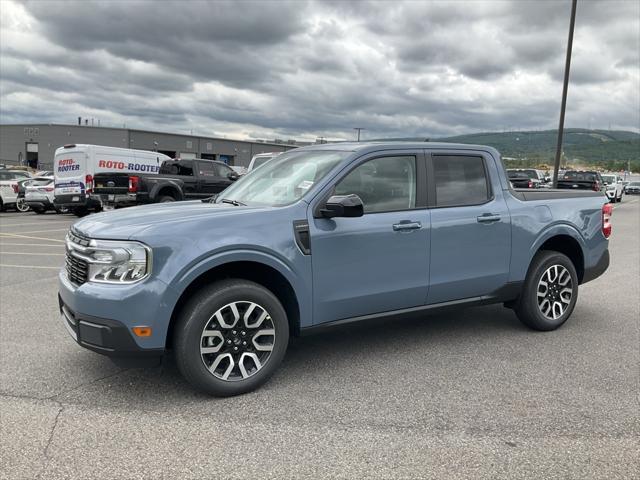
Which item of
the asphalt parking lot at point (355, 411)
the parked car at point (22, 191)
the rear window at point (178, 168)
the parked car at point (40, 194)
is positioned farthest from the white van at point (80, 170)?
the asphalt parking lot at point (355, 411)

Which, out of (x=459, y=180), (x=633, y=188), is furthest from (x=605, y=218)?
(x=633, y=188)

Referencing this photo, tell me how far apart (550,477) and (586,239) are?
11.1 feet

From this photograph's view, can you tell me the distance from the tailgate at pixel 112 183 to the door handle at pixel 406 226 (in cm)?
1309

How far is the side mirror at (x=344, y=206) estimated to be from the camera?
3828mm

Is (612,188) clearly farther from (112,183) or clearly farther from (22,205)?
(22,205)

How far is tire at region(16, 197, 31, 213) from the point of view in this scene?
71.2 ft

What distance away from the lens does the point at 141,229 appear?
139 inches

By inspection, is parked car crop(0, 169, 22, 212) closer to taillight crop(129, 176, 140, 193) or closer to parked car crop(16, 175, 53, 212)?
parked car crop(16, 175, 53, 212)

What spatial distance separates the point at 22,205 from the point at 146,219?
69.5 ft

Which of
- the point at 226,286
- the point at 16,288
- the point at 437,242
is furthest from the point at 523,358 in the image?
the point at 16,288

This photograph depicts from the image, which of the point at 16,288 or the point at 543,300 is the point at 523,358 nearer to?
the point at 543,300

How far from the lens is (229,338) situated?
12.2ft

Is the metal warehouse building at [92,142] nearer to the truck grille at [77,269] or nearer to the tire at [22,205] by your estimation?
the tire at [22,205]

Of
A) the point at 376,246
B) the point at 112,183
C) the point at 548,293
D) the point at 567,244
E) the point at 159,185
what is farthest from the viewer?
the point at 112,183
